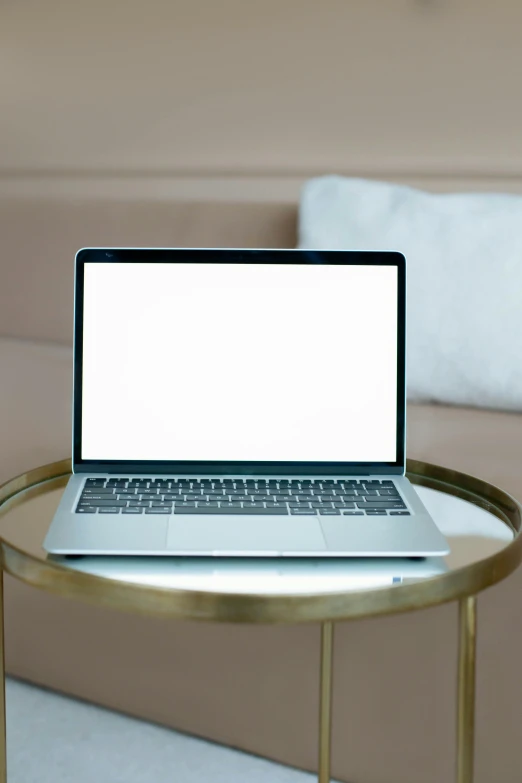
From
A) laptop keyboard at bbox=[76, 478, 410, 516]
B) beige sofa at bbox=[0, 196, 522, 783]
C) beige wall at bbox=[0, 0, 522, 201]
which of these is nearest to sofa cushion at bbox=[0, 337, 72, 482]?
beige sofa at bbox=[0, 196, 522, 783]

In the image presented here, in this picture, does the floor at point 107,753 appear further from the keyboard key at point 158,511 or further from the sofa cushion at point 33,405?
the keyboard key at point 158,511

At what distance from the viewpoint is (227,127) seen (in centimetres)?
148

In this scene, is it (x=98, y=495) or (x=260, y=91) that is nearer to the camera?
(x=98, y=495)

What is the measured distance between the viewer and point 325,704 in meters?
1.04

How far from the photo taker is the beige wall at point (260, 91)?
1.36m

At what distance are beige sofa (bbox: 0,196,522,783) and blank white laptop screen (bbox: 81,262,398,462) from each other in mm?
212

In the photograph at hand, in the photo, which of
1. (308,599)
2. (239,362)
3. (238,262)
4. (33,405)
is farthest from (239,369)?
(33,405)

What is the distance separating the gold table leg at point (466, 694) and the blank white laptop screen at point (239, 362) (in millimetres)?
189

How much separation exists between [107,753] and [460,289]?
A: 2.48ft

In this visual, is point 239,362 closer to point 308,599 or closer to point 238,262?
point 238,262

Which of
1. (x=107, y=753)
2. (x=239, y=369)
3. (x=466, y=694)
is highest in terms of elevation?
(x=239, y=369)

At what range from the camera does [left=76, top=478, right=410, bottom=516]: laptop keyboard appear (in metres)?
0.81

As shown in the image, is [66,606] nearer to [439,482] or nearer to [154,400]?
[154,400]

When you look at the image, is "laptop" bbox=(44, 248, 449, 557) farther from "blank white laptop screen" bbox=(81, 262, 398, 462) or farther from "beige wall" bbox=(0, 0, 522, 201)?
"beige wall" bbox=(0, 0, 522, 201)
